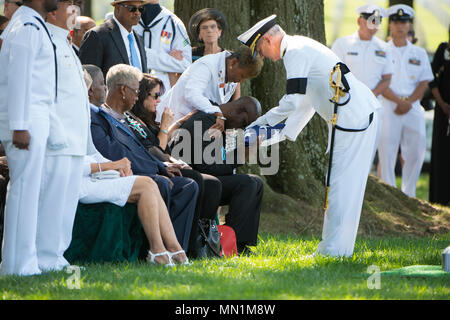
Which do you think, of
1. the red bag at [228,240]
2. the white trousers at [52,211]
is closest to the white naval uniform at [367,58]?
the red bag at [228,240]

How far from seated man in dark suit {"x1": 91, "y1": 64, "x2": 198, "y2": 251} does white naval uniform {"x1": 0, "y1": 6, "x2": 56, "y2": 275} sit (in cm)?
93

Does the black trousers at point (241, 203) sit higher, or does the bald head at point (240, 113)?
the bald head at point (240, 113)

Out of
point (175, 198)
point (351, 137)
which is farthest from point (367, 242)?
point (175, 198)

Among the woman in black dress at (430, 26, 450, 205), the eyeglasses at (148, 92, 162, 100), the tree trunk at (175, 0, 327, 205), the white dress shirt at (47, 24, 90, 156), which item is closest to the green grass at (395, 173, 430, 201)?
the woman in black dress at (430, 26, 450, 205)

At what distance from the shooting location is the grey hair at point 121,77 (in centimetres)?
666

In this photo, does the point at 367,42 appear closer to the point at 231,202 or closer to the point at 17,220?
the point at 231,202

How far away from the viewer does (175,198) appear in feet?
21.9

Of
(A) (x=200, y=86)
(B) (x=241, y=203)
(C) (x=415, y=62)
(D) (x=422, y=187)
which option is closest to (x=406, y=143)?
(C) (x=415, y=62)

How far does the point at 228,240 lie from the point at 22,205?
80.6 inches

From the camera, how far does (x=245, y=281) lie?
18.5 ft

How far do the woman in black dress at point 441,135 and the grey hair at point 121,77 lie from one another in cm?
646

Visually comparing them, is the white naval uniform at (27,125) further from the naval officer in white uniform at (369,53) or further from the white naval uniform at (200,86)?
the naval officer in white uniform at (369,53)

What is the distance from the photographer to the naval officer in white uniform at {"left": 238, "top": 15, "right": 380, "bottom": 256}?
22.8 ft

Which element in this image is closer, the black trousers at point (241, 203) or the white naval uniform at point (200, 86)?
the black trousers at point (241, 203)
